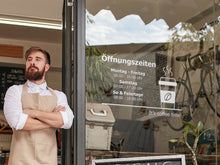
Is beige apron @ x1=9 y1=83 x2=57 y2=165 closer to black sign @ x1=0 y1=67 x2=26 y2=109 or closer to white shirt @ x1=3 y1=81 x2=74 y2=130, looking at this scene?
white shirt @ x1=3 y1=81 x2=74 y2=130


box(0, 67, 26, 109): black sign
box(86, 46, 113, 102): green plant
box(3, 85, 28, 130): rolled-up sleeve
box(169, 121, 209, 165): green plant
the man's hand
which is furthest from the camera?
box(0, 67, 26, 109): black sign

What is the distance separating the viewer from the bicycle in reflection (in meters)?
2.74

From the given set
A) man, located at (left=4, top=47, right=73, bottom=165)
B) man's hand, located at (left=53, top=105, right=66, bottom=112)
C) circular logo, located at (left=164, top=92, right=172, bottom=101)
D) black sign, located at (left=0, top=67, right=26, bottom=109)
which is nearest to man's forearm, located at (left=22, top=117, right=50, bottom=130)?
man, located at (left=4, top=47, right=73, bottom=165)

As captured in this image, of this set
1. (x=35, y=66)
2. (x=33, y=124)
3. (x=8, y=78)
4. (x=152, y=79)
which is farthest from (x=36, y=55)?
(x=8, y=78)

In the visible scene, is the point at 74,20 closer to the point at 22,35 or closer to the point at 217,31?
the point at 217,31

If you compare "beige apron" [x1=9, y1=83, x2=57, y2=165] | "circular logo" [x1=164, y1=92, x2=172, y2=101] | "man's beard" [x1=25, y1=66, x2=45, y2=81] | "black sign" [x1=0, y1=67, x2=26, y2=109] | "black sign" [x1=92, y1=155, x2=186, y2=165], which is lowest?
"black sign" [x1=92, y1=155, x2=186, y2=165]

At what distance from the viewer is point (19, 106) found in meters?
2.24

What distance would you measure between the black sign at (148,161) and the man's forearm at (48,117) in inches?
13.4

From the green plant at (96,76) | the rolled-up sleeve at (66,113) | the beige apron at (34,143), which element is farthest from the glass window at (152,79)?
the beige apron at (34,143)

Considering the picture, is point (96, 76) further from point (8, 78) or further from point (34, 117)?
point (8, 78)

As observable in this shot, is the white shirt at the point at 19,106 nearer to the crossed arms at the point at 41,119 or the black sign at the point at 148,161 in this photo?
the crossed arms at the point at 41,119

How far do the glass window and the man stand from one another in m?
0.22

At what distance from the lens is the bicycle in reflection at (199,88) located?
2742mm

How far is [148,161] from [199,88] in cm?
75
